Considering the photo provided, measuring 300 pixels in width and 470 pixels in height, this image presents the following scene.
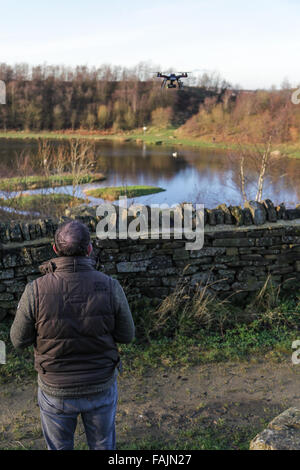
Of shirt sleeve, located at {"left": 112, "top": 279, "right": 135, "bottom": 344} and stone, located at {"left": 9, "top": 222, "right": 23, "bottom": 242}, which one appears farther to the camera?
stone, located at {"left": 9, "top": 222, "right": 23, "bottom": 242}

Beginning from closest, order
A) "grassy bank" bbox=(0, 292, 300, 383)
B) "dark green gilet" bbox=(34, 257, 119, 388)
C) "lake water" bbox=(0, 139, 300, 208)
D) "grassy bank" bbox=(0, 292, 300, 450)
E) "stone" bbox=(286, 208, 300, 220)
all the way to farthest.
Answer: "dark green gilet" bbox=(34, 257, 119, 388), "grassy bank" bbox=(0, 292, 300, 450), "grassy bank" bbox=(0, 292, 300, 383), "stone" bbox=(286, 208, 300, 220), "lake water" bbox=(0, 139, 300, 208)

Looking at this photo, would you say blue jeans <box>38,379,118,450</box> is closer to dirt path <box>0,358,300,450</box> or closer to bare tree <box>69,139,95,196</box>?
dirt path <box>0,358,300,450</box>

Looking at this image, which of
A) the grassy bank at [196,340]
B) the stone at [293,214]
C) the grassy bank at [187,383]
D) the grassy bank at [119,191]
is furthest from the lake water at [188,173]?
the grassy bank at [187,383]

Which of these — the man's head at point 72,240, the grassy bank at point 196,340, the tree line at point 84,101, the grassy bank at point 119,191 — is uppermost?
the tree line at point 84,101

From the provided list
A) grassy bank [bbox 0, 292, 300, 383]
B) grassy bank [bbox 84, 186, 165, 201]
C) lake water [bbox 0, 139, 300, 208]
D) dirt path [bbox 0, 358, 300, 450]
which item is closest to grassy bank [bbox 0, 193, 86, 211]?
lake water [bbox 0, 139, 300, 208]

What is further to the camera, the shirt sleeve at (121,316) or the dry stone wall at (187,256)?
the dry stone wall at (187,256)

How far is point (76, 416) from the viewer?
2.40m

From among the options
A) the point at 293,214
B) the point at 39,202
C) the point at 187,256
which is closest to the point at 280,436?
the point at 187,256

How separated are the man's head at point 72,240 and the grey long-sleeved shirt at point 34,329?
0.83 feet

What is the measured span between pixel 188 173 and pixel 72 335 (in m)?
27.2

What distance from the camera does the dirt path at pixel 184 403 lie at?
10.9 ft

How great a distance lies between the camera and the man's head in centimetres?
237

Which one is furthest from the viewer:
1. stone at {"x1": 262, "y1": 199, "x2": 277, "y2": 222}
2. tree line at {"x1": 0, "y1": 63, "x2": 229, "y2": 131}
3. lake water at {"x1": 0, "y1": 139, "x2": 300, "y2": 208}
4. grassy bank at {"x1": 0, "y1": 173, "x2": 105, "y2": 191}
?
tree line at {"x1": 0, "y1": 63, "x2": 229, "y2": 131}

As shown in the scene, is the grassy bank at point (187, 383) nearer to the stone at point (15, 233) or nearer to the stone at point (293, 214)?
the stone at point (15, 233)
